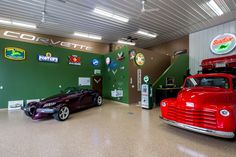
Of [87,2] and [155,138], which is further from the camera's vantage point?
[87,2]

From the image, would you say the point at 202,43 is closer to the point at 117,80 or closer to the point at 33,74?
the point at 117,80

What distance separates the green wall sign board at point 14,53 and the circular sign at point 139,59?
19.1 feet

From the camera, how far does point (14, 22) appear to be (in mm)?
6176

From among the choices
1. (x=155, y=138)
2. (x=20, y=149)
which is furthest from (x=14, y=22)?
(x=155, y=138)

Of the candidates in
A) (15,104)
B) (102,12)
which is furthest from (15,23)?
(102,12)

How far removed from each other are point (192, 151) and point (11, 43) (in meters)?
8.01

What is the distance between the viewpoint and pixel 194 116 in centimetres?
282

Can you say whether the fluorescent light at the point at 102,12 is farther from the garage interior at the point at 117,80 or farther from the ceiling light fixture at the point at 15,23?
the ceiling light fixture at the point at 15,23

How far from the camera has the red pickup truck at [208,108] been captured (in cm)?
246

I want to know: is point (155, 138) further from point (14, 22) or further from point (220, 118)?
point (14, 22)

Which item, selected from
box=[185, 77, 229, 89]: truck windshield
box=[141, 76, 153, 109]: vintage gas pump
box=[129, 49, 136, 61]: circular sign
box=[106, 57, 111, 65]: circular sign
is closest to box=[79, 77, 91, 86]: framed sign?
box=[106, 57, 111, 65]: circular sign

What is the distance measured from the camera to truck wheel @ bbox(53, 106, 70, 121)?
13.7 feet

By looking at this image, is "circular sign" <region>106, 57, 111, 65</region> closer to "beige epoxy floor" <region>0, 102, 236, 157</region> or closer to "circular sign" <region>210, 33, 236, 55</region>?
"beige epoxy floor" <region>0, 102, 236, 157</region>

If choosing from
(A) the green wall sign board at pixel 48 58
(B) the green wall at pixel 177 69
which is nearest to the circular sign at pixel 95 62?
(A) the green wall sign board at pixel 48 58
